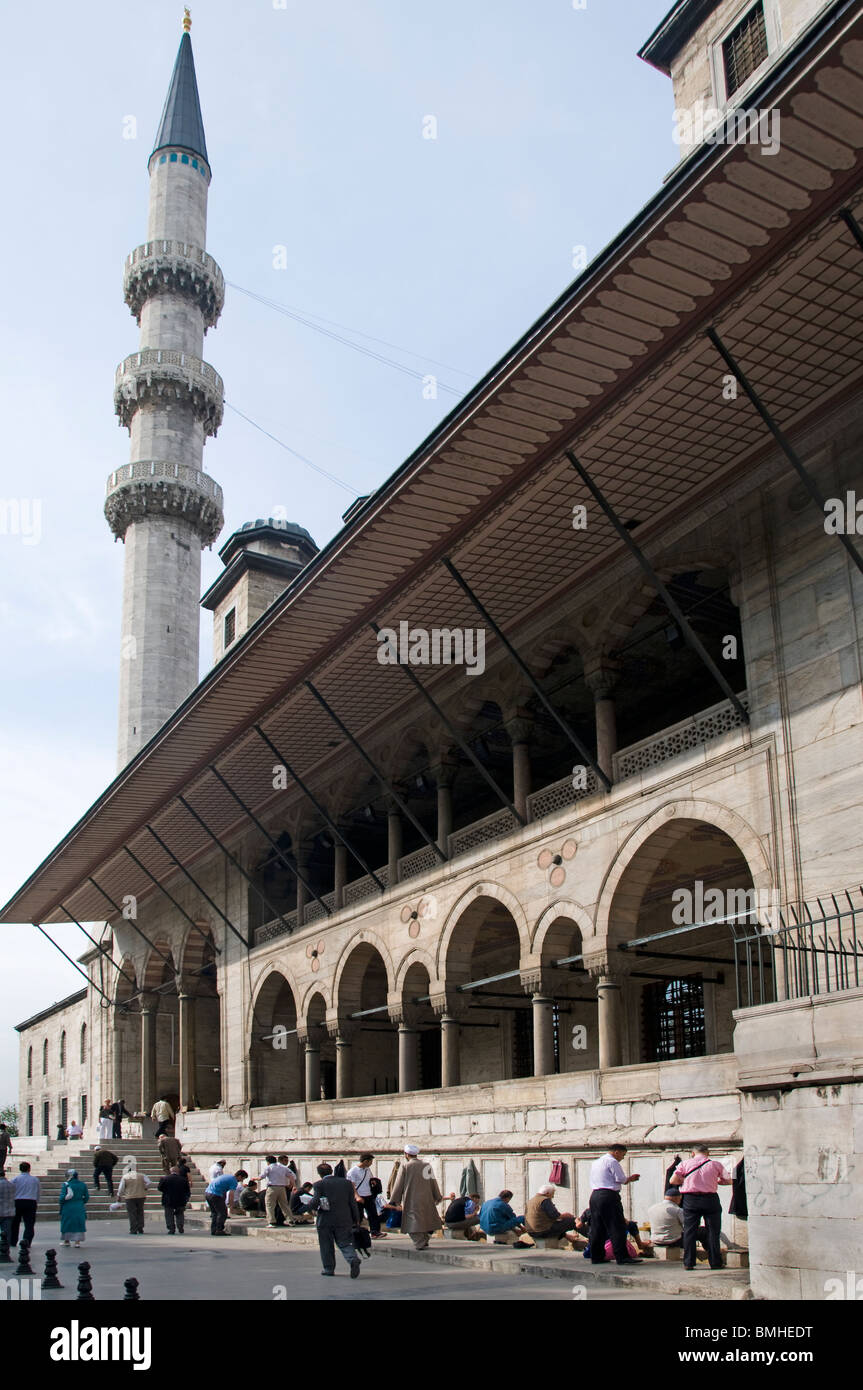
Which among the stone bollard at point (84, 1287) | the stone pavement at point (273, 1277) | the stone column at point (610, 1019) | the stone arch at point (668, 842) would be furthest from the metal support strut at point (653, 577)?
the stone bollard at point (84, 1287)

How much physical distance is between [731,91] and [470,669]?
877cm

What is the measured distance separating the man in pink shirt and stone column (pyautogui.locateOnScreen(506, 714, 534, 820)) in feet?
25.6

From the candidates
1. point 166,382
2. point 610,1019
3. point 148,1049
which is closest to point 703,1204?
point 610,1019

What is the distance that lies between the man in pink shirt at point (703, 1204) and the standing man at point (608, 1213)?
0.84m

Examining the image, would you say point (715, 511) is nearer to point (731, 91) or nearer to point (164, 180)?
point (731, 91)

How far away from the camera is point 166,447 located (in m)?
36.5

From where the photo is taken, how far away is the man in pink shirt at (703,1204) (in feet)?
→ 33.4

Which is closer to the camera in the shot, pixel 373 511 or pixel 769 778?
pixel 769 778

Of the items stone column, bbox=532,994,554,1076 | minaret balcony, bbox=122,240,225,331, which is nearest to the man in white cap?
stone column, bbox=532,994,554,1076

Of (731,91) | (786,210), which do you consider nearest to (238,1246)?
(786,210)

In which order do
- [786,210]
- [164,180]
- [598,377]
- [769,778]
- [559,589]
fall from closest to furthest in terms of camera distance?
[786,210]
[598,377]
[769,778]
[559,589]
[164,180]

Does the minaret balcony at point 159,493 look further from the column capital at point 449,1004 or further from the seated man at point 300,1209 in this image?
the seated man at point 300,1209

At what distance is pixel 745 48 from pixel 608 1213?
15091 mm

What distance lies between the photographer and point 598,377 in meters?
12.3
